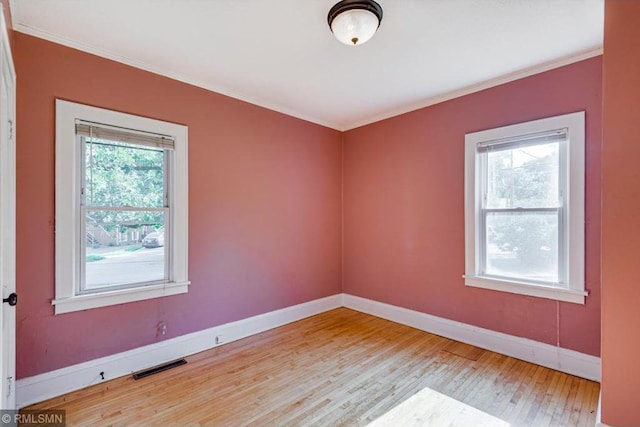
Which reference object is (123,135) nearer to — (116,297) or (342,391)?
(116,297)

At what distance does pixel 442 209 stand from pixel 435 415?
81.8 inches

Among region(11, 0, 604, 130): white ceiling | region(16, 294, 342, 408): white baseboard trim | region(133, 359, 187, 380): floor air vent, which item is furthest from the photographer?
region(133, 359, 187, 380): floor air vent

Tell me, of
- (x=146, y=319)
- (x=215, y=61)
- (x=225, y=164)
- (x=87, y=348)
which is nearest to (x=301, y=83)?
(x=215, y=61)

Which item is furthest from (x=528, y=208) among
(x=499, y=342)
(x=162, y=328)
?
(x=162, y=328)

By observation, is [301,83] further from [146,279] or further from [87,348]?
[87,348]

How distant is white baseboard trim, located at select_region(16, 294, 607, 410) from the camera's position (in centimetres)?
234

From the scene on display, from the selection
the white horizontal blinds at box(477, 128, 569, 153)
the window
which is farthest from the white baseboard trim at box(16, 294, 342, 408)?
the white horizontal blinds at box(477, 128, 569, 153)

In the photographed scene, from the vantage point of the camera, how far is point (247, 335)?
3.47 m

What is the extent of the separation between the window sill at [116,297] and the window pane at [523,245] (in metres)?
3.10

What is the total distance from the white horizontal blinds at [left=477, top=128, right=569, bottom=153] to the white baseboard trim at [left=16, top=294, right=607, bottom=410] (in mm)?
1833

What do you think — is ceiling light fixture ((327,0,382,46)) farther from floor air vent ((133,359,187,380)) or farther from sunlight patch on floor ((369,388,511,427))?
floor air vent ((133,359,187,380))

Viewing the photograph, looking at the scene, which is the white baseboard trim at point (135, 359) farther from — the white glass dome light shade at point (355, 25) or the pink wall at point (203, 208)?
the white glass dome light shade at point (355, 25)

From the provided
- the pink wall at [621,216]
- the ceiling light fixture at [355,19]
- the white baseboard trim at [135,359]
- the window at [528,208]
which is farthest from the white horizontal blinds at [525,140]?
the white baseboard trim at [135,359]

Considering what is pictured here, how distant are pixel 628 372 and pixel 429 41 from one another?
2466mm
